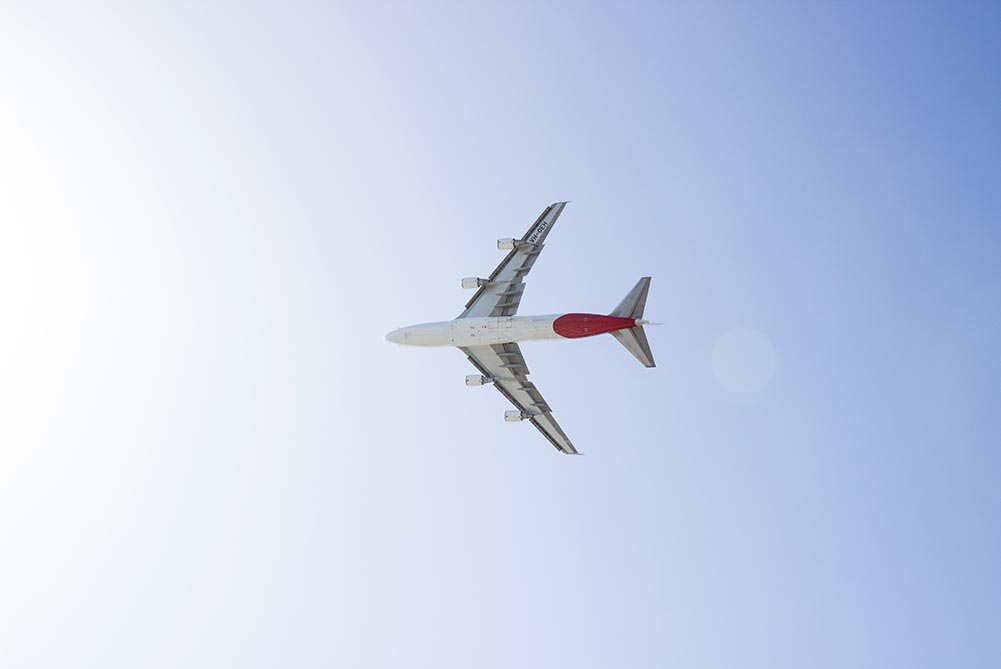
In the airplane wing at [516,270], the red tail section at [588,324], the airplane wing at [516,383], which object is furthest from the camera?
the airplane wing at [516,383]

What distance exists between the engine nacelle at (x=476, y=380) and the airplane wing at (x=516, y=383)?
0.58m

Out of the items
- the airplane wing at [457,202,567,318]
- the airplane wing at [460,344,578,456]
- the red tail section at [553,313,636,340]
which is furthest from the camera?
the airplane wing at [460,344,578,456]

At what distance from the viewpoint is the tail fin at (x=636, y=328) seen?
72938 millimetres

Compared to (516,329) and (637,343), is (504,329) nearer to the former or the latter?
(516,329)

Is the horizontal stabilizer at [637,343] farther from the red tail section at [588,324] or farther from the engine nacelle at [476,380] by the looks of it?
the engine nacelle at [476,380]

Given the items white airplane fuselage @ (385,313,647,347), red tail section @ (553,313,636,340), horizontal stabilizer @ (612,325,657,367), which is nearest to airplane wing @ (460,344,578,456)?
white airplane fuselage @ (385,313,647,347)

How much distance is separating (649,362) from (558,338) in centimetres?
828

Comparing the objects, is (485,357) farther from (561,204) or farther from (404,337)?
(561,204)

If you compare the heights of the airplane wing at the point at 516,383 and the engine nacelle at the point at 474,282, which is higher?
the engine nacelle at the point at 474,282

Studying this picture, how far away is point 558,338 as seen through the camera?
76.3 metres

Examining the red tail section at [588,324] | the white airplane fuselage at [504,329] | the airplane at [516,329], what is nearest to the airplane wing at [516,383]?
the airplane at [516,329]

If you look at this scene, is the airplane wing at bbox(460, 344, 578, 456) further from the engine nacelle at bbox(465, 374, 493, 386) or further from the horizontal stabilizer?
the horizontal stabilizer

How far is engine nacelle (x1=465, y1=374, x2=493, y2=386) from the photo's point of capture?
88.7 m

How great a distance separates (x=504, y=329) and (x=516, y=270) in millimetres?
6759
